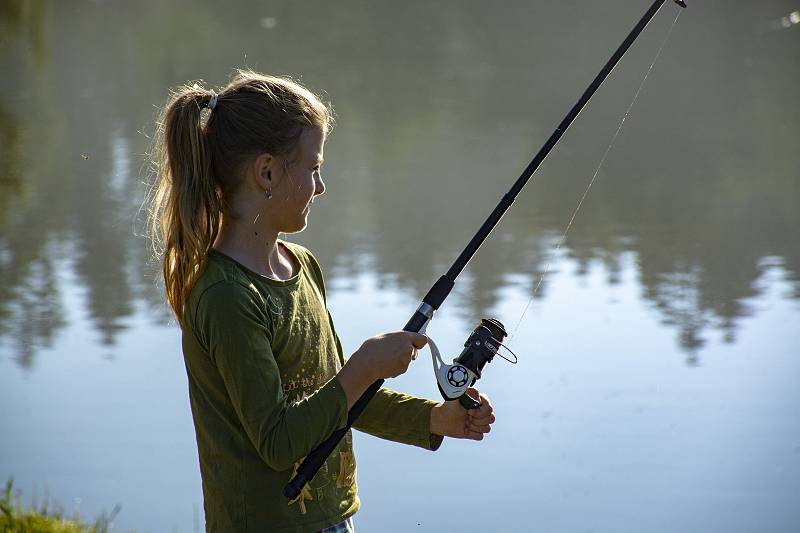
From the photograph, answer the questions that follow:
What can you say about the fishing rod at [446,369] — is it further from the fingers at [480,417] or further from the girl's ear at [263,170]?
the girl's ear at [263,170]

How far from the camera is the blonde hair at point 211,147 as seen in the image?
1.32m

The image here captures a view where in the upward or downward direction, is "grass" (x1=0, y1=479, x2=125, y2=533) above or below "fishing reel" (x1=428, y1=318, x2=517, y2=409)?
below

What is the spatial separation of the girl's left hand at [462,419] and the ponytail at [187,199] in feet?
1.09

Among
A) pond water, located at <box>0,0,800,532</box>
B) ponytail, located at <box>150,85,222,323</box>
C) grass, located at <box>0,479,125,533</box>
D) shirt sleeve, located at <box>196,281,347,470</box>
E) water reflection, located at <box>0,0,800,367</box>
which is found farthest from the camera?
water reflection, located at <box>0,0,800,367</box>

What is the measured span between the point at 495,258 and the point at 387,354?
118 inches

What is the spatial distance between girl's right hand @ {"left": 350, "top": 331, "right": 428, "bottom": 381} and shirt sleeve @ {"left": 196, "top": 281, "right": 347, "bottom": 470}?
0.04 metres

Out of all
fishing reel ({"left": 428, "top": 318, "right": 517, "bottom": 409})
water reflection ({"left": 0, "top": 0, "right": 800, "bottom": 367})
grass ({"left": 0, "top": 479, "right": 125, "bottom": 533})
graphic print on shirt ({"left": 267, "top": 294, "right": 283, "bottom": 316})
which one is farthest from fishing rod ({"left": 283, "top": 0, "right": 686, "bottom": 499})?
water reflection ({"left": 0, "top": 0, "right": 800, "bottom": 367})

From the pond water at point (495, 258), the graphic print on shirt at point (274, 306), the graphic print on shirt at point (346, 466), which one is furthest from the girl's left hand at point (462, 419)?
the pond water at point (495, 258)

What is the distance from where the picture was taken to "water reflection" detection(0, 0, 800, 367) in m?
4.08

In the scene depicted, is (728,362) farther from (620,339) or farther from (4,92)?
(4,92)

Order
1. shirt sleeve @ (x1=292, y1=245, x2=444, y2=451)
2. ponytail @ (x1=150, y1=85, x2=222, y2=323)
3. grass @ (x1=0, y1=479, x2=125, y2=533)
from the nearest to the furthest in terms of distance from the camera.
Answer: ponytail @ (x1=150, y1=85, x2=222, y2=323) < shirt sleeve @ (x1=292, y1=245, x2=444, y2=451) < grass @ (x1=0, y1=479, x2=125, y2=533)

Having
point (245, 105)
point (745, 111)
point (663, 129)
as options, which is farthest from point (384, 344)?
point (745, 111)

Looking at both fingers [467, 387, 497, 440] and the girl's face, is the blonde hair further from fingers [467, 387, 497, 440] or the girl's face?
fingers [467, 387, 497, 440]

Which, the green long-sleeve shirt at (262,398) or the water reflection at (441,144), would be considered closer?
the green long-sleeve shirt at (262,398)
